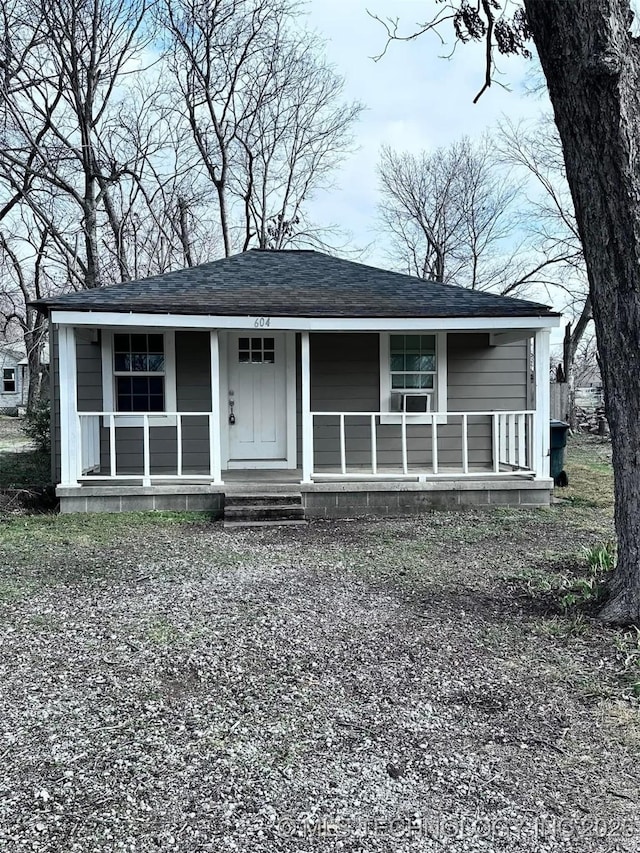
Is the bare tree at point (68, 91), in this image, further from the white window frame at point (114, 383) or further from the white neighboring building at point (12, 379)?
the white neighboring building at point (12, 379)

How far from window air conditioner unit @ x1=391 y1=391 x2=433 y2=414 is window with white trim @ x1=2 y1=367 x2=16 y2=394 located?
32.3 m

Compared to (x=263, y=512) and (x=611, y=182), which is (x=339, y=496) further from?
(x=611, y=182)

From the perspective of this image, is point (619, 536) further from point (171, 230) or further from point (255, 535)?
point (171, 230)

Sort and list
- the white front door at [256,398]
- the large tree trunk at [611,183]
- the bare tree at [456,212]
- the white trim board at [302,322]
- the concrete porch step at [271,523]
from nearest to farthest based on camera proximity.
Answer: the large tree trunk at [611,183] → the concrete porch step at [271,523] → the white trim board at [302,322] → the white front door at [256,398] → the bare tree at [456,212]

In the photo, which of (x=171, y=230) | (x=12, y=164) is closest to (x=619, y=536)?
(x=12, y=164)

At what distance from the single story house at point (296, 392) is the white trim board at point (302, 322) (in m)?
0.02

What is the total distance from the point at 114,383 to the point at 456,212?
23.3m

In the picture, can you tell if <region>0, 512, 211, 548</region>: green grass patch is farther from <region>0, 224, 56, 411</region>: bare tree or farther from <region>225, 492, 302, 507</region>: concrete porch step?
<region>0, 224, 56, 411</region>: bare tree

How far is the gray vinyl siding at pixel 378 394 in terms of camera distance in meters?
8.83

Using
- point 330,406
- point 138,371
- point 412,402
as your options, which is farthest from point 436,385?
point 138,371

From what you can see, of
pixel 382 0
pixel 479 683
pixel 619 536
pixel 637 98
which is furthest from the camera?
pixel 382 0

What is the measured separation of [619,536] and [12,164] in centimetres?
1776

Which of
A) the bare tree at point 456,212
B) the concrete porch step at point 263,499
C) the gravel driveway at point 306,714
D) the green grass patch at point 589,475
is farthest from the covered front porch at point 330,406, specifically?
the bare tree at point 456,212

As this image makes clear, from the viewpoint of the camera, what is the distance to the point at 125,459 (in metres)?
8.55
